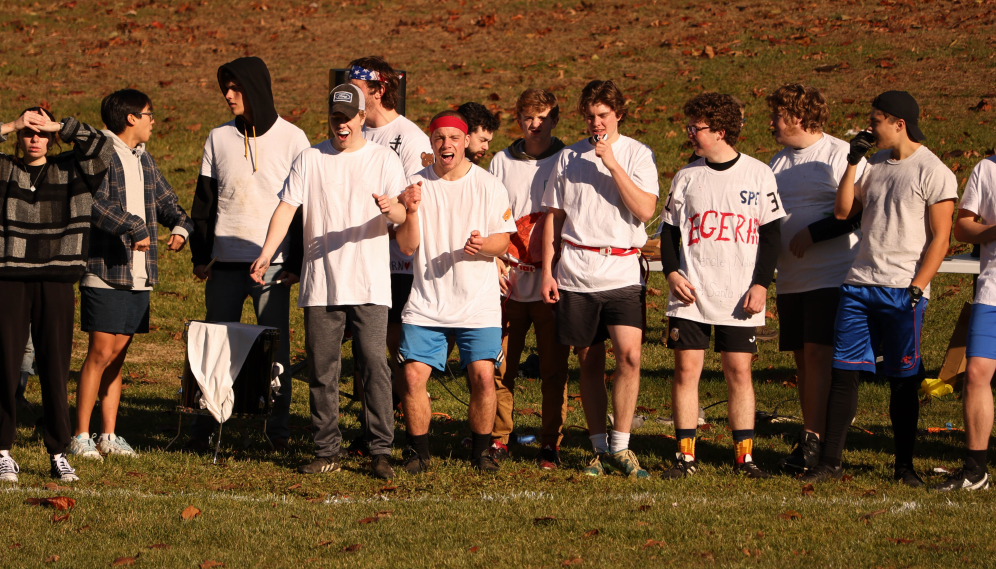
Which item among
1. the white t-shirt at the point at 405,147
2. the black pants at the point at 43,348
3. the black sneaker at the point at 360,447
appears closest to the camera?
the black pants at the point at 43,348

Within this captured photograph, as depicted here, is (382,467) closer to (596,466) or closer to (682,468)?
(596,466)

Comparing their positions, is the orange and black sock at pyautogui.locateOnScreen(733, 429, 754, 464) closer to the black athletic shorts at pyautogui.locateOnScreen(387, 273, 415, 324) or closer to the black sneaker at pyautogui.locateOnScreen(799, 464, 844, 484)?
the black sneaker at pyautogui.locateOnScreen(799, 464, 844, 484)

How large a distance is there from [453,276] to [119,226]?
7.40 ft

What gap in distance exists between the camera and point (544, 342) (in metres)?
6.97

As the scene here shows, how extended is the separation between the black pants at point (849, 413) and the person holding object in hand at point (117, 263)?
14.6 ft

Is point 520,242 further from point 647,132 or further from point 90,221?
point 647,132

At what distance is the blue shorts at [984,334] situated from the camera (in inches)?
233

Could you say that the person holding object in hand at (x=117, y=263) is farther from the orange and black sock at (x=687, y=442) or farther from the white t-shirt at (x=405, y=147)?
the orange and black sock at (x=687, y=442)

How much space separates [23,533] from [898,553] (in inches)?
168

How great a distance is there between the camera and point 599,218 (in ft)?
21.2

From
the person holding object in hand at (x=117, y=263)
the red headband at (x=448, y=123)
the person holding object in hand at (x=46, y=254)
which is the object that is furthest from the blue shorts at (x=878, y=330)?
the person holding object in hand at (x=46, y=254)

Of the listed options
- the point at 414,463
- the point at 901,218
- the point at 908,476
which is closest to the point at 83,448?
the point at 414,463

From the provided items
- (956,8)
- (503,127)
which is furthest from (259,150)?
(956,8)

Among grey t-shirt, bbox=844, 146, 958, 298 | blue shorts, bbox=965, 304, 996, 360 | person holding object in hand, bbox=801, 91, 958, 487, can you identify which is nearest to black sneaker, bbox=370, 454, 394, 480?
person holding object in hand, bbox=801, 91, 958, 487
